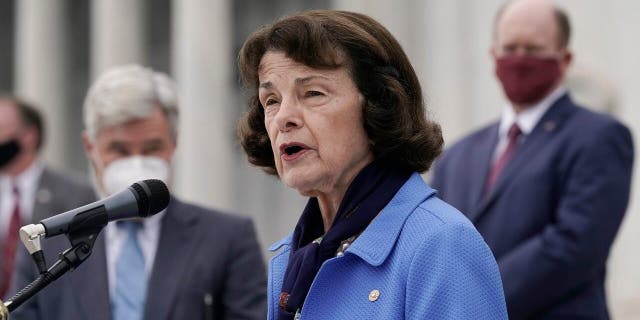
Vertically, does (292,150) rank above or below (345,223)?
above

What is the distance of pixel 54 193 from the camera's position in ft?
29.8

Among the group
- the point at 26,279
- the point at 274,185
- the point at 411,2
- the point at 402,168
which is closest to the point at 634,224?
the point at 411,2

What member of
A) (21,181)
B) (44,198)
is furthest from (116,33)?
(44,198)

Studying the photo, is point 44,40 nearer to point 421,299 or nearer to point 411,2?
point 411,2

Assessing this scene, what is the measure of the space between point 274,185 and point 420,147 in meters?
25.1

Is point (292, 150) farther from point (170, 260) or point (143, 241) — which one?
point (143, 241)

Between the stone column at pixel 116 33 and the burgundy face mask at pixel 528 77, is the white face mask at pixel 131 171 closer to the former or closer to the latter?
the burgundy face mask at pixel 528 77

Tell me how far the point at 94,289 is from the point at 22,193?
4992 millimetres

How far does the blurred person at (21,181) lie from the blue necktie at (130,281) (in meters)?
2.86

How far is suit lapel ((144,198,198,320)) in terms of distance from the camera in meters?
5.38

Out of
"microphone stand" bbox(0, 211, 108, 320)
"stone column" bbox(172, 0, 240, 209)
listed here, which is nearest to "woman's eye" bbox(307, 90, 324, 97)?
"microphone stand" bbox(0, 211, 108, 320)

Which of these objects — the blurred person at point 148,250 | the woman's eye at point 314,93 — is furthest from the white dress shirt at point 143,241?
the woman's eye at point 314,93

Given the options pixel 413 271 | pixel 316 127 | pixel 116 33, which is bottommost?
pixel 116 33

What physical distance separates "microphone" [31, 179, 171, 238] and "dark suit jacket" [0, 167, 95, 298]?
159 inches
